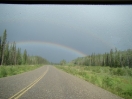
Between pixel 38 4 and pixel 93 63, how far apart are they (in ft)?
341

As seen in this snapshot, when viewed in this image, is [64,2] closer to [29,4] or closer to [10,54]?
[29,4]

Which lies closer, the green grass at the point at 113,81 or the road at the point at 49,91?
the road at the point at 49,91

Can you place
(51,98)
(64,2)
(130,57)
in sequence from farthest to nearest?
(130,57), (51,98), (64,2)

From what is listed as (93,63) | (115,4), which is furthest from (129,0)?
(93,63)

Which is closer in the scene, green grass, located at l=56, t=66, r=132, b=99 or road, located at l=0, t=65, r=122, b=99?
road, located at l=0, t=65, r=122, b=99

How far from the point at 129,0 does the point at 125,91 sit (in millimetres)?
6637

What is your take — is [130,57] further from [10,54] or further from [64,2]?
[64,2]

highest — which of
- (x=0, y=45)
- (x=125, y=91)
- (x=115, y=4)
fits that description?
(x=0, y=45)

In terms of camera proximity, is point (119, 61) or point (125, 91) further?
point (119, 61)

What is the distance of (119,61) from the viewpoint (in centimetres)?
7525

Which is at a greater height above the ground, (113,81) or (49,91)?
(113,81)

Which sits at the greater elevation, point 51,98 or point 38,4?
point 38,4

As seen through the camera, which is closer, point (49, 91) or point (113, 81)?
point (49, 91)

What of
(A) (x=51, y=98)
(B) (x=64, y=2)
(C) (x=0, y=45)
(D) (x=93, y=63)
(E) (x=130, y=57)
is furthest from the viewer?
(D) (x=93, y=63)
